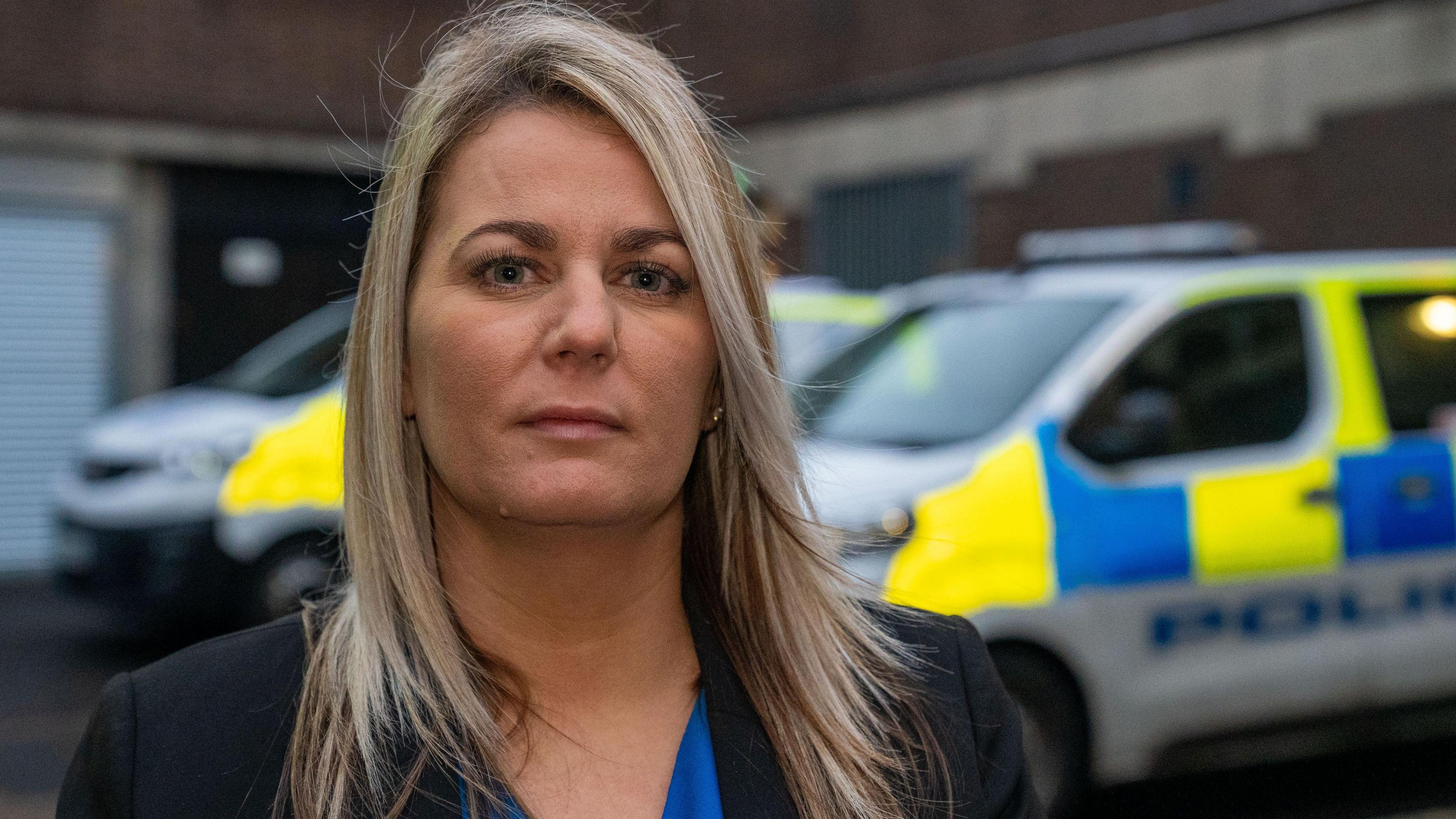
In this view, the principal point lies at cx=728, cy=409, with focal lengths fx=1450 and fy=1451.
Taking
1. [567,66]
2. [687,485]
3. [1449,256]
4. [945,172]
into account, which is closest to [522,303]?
[567,66]

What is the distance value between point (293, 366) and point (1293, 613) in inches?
208

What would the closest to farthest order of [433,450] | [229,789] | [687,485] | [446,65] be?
[229,789] → [433,450] → [446,65] → [687,485]

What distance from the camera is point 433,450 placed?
1.67 m

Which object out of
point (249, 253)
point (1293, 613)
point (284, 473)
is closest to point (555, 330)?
point (1293, 613)

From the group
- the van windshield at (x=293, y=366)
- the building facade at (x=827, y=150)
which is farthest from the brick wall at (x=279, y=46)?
the van windshield at (x=293, y=366)

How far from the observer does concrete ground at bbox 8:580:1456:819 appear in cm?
509

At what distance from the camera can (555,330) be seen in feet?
5.17

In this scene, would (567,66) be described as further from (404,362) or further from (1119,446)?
(1119,446)

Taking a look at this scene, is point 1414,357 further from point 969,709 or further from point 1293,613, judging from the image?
point 969,709

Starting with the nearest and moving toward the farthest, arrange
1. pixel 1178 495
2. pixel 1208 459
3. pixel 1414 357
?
pixel 1178 495 < pixel 1208 459 < pixel 1414 357

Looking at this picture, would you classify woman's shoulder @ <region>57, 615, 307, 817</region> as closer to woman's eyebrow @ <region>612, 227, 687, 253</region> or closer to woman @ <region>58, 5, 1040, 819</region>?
woman @ <region>58, 5, 1040, 819</region>

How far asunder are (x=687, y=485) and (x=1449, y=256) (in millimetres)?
4591

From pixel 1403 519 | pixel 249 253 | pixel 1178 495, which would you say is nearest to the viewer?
pixel 1178 495

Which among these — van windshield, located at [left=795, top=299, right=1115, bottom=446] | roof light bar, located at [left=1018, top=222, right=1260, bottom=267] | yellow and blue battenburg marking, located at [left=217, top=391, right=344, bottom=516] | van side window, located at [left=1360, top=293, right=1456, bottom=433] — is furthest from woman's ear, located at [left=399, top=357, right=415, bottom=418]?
yellow and blue battenburg marking, located at [left=217, top=391, right=344, bottom=516]
